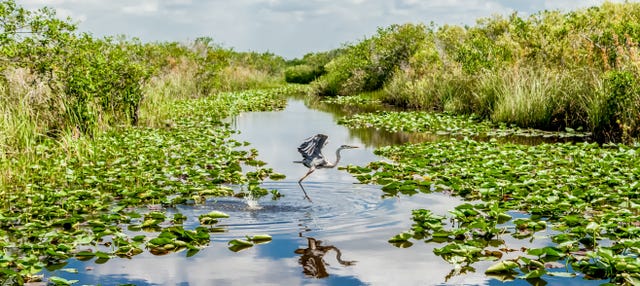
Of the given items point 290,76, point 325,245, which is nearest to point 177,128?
point 325,245

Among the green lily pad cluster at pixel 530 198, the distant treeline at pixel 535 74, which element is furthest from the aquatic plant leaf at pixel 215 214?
the distant treeline at pixel 535 74

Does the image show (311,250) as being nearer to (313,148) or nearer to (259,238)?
(259,238)

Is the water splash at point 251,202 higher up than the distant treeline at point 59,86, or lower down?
lower down

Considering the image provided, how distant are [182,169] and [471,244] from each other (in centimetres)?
560

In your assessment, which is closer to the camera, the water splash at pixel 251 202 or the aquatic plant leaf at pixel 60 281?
the aquatic plant leaf at pixel 60 281

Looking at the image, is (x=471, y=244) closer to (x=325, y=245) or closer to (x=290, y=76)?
(x=325, y=245)

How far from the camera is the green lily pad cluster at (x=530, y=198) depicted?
587cm

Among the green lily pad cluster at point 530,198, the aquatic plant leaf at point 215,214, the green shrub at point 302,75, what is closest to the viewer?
the green lily pad cluster at point 530,198

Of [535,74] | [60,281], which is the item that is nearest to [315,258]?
[60,281]

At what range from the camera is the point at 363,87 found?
33594 millimetres

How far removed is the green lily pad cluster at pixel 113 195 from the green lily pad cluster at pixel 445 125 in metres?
5.41

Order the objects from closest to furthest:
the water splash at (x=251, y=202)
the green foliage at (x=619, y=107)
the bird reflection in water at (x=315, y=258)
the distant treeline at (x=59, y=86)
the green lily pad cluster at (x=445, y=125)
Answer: the bird reflection in water at (x=315, y=258), the water splash at (x=251, y=202), the distant treeline at (x=59, y=86), the green foliage at (x=619, y=107), the green lily pad cluster at (x=445, y=125)

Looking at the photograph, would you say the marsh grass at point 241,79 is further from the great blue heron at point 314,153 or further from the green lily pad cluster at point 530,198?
the great blue heron at point 314,153

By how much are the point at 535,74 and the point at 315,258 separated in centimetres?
1378
